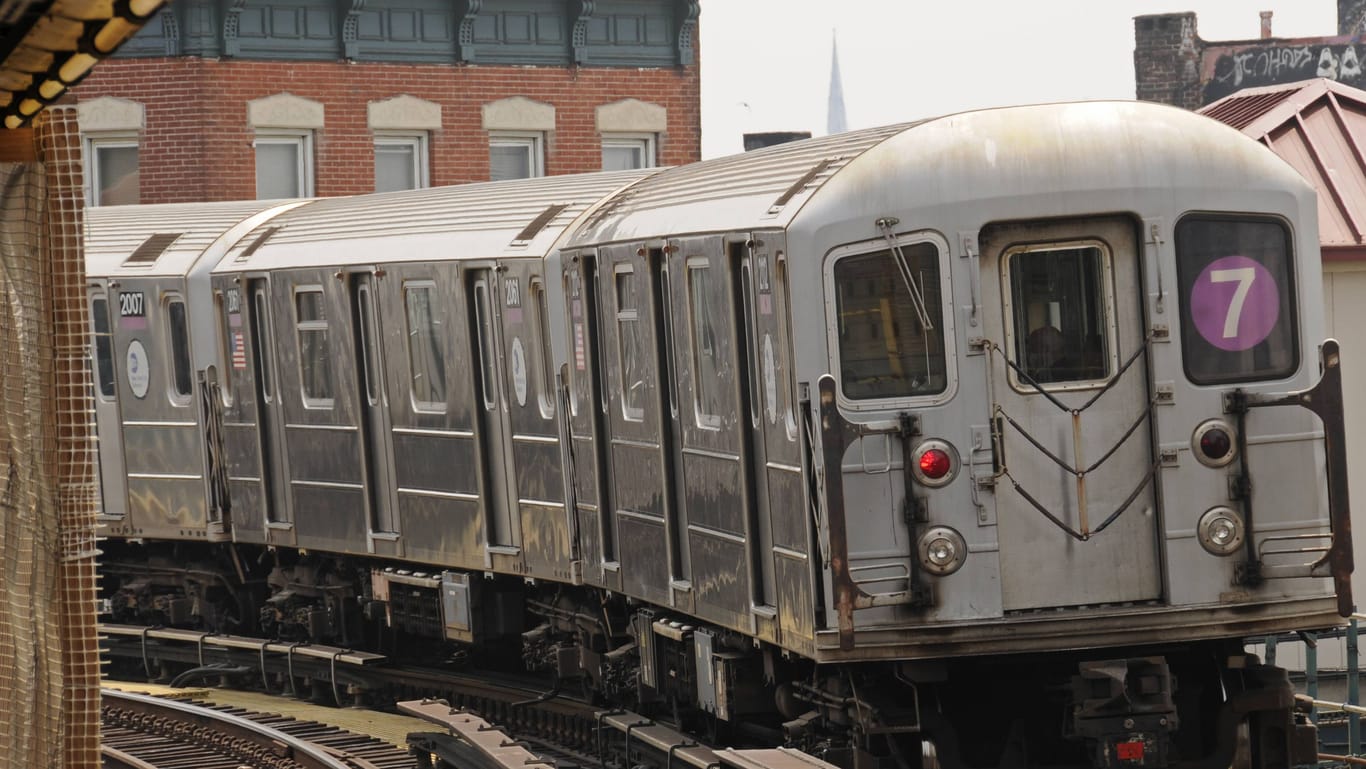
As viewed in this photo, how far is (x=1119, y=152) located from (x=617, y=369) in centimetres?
419

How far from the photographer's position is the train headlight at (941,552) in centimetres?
1025

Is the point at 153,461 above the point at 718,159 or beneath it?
beneath

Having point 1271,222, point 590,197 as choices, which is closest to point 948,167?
point 1271,222

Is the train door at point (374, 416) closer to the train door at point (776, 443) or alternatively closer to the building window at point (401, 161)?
the train door at point (776, 443)

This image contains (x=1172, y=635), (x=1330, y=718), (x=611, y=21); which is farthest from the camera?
(x=611, y=21)

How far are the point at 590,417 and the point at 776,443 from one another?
11.2ft

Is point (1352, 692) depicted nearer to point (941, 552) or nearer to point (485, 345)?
point (941, 552)

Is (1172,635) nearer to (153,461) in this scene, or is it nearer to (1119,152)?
(1119,152)

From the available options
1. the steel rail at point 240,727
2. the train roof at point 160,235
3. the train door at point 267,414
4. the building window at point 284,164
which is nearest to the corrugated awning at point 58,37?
the steel rail at point 240,727

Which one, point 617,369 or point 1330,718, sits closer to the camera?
point 617,369

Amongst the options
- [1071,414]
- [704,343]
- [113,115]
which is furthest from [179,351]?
[1071,414]

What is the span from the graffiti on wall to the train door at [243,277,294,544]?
959 inches

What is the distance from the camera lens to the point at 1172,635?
10312mm

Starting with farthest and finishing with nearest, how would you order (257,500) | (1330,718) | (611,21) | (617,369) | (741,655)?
1. (611,21)
2. (257,500)
3. (1330,718)
4. (617,369)
5. (741,655)
